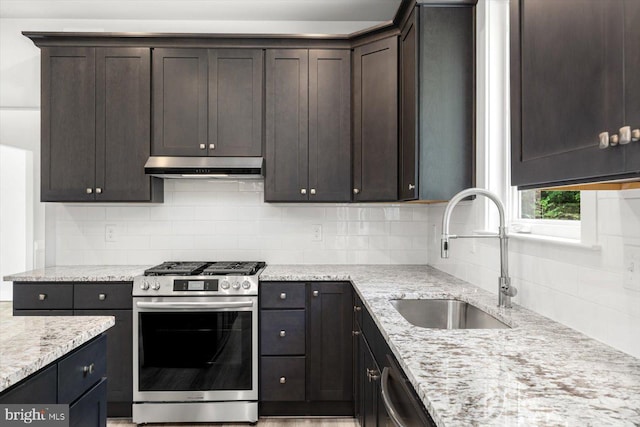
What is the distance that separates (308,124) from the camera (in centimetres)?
317

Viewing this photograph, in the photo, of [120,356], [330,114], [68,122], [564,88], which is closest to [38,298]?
[120,356]

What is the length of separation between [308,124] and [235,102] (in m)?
0.53

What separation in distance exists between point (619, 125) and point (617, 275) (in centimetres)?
75

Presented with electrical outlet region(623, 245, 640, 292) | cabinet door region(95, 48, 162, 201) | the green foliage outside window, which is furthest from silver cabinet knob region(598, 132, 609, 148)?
cabinet door region(95, 48, 162, 201)

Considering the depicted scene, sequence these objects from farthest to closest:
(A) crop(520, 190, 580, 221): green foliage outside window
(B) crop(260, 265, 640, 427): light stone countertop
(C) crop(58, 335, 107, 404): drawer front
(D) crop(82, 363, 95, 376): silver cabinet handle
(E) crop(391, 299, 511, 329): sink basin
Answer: (E) crop(391, 299, 511, 329): sink basin → (A) crop(520, 190, 580, 221): green foliage outside window → (D) crop(82, 363, 95, 376): silver cabinet handle → (C) crop(58, 335, 107, 404): drawer front → (B) crop(260, 265, 640, 427): light stone countertop

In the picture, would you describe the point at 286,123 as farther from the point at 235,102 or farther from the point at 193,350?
the point at 193,350

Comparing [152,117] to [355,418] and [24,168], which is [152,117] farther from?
[355,418]

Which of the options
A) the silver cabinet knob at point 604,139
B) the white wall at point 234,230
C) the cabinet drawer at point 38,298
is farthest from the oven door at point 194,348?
the silver cabinet knob at point 604,139

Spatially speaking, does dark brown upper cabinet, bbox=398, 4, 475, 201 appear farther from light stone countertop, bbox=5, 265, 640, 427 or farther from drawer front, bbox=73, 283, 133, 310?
drawer front, bbox=73, 283, 133, 310

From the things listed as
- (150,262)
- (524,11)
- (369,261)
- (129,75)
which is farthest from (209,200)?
(524,11)

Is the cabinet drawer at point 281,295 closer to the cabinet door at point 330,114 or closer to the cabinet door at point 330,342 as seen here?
the cabinet door at point 330,342

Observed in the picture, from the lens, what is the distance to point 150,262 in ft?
11.4

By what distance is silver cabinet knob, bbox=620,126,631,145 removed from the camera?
30.3 inches

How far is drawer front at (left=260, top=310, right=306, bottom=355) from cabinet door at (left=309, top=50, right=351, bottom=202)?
3.09 ft
